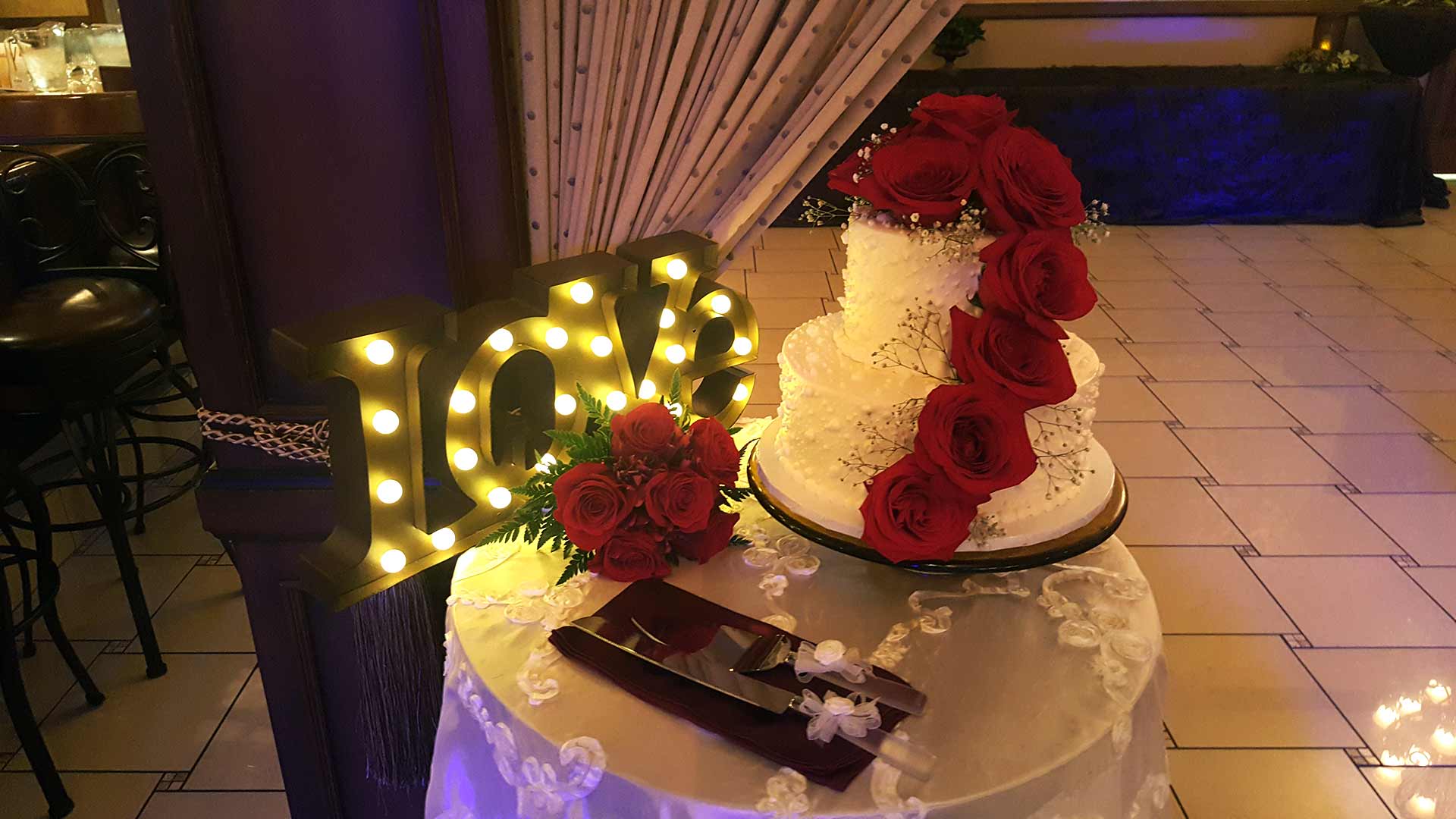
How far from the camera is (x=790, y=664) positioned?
1.15 meters

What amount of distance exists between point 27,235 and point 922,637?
2655 millimetres

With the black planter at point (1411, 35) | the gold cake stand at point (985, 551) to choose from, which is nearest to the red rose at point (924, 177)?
the gold cake stand at point (985, 551)

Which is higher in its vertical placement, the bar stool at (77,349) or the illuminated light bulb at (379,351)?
the illuminated light bulb at (379,351)

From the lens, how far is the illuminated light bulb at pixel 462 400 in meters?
1.26

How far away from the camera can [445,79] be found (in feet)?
4.49

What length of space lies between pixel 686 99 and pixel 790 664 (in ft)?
2.65

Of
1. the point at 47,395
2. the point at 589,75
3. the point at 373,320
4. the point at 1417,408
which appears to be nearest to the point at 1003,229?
the point at 589,75

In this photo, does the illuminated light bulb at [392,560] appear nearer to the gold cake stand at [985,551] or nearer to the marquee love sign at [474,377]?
the marquee love sign at [474,377]

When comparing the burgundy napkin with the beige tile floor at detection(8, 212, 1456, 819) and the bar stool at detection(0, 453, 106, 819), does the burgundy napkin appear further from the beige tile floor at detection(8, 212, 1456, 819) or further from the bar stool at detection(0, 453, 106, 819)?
the bar stool at detection(0, 453, 106, 819)

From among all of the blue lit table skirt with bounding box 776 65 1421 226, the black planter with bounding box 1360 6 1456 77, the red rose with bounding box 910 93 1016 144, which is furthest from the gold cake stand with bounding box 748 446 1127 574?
the black planter with bounding box 1360 6 1456 77

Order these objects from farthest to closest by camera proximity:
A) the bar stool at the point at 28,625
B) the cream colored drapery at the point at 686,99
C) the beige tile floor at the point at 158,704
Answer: the beige tile floor at the point at 158,704, the bar stool at the point at 28,625, the cream colored drapery at the point at 686,99

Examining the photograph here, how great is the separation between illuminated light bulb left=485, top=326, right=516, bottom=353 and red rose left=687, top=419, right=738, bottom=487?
248 mm

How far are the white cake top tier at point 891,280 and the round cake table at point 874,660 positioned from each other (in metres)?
0.30

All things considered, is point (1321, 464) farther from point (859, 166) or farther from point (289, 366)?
point (289, 366)
